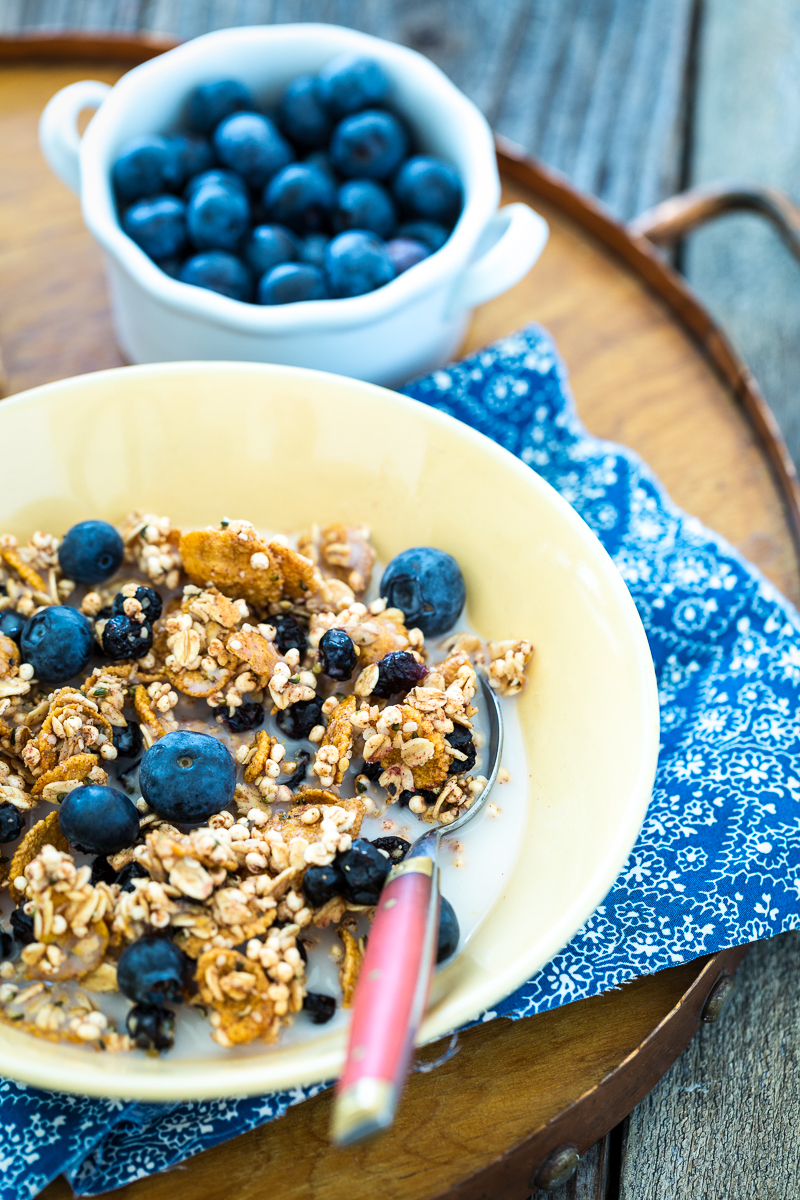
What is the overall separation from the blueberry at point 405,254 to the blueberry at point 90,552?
406 mm

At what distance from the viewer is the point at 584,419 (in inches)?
42.8

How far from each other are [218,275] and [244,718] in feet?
1.53

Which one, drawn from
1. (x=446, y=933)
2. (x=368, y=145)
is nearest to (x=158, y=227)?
(x=368, y=145)

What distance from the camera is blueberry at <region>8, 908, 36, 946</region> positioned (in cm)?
65

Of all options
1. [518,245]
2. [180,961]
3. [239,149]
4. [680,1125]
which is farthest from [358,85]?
[680,1125]

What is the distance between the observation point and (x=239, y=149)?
107cm

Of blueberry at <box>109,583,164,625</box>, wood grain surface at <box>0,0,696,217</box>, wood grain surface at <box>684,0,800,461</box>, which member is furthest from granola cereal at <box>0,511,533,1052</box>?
wood grain surface at <box>0,0,696,217</box>

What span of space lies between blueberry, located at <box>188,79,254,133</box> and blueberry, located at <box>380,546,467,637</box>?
1.91 ft

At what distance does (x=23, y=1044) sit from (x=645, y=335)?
92 cm

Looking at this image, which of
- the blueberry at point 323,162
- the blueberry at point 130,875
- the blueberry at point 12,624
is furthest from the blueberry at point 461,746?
the blueberry at point 323,162

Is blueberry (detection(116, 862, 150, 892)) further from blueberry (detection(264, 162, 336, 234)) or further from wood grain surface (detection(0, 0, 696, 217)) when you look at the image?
wood grain surface (detection(0, 0, 696, 217))

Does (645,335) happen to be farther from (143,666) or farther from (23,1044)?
(23,1044)

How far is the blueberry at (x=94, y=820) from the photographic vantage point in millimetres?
665

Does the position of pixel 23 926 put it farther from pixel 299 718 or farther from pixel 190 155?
pixel 190 155
